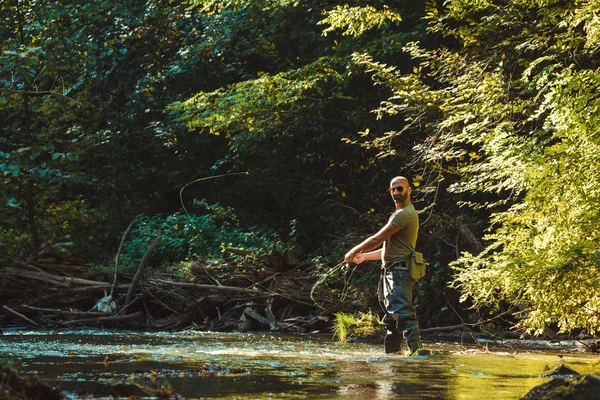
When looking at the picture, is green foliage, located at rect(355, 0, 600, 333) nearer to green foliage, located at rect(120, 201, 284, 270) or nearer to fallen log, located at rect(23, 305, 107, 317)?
green foliage, located at rect(120, 201, 284, 270)

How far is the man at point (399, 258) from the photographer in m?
9.80

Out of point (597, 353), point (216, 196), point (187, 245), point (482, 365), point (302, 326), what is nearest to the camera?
point (482, 365)

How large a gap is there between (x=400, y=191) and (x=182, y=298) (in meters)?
7.31

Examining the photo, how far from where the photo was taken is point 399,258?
391 inches

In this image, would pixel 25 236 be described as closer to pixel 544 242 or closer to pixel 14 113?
pixel 14 113

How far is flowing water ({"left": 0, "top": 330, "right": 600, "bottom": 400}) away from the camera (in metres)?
6.35

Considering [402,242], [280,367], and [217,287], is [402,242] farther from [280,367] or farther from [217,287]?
[217,287]

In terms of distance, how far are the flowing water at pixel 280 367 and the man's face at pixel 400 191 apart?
1663 mm

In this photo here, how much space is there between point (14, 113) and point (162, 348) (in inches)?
450

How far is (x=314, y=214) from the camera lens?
20.7 meters

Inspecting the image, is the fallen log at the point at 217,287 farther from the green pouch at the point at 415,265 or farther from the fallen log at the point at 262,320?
the green pouch at the point at 415,265

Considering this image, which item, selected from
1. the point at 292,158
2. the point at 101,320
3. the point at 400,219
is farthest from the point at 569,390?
the point at 292,158

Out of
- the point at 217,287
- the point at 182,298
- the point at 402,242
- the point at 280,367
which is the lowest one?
the point at 280,367

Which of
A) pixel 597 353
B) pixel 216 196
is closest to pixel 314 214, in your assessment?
pixel 216 196
